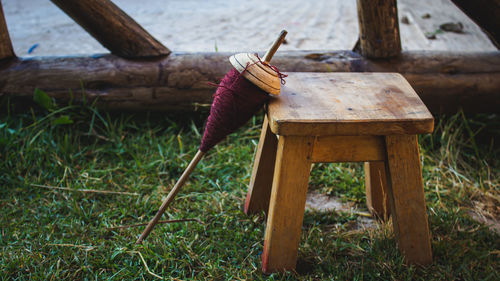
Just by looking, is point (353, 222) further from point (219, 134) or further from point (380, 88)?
point (219, 134)

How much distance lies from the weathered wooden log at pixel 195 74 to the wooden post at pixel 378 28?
0.06 metres

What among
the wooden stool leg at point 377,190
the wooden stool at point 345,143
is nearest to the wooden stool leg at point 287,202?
the wooden stool at point 345,143

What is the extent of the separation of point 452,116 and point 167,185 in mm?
1774

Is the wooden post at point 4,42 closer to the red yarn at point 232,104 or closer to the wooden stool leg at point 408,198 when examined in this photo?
the red yarn at point 232,104

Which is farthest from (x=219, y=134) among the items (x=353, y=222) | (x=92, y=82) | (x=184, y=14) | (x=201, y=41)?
(x=184, y=14)

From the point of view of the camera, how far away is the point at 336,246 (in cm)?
188

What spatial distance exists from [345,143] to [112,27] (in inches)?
62.0

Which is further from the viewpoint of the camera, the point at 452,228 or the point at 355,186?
the point at 355,186

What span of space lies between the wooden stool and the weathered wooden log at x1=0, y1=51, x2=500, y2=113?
81 centimetres

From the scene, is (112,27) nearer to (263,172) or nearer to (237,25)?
(263,172)

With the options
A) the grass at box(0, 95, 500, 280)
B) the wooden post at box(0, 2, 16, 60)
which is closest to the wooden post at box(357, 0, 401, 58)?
the grass at box(0, 95, 500, 280)

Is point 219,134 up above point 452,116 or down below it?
above

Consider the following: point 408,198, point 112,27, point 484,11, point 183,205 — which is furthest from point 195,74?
point 484,11

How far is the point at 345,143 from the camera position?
5.25ft
